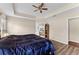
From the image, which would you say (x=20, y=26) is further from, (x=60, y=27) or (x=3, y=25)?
(x=60, y=27)

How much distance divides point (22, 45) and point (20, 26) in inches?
16.0

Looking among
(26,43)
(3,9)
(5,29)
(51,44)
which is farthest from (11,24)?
(51,44)

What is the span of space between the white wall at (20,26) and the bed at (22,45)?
9cm

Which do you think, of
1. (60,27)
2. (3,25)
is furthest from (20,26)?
(60,27)

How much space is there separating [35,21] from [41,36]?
39 cm

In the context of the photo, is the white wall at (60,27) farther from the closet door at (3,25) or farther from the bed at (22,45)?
the closet door at (3,25)

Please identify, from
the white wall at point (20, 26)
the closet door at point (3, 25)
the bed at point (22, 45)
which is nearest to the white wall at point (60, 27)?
the bed at point (22, 45)

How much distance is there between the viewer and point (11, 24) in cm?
202

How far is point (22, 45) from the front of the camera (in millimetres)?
1932

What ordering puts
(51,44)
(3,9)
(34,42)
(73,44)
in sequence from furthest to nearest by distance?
(73,44), (51,44), (34,42), (3,9)

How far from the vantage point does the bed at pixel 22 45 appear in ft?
5.85

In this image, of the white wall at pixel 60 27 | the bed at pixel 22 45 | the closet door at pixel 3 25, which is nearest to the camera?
the bed at pixel 22 45

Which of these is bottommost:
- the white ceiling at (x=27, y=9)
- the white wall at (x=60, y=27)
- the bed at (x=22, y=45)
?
the bed at (x=22, y=45)
